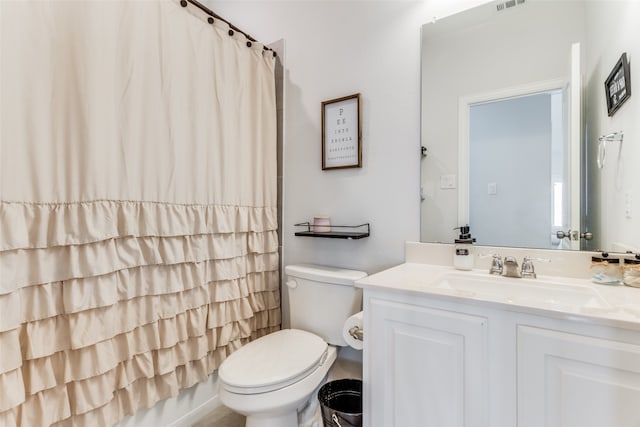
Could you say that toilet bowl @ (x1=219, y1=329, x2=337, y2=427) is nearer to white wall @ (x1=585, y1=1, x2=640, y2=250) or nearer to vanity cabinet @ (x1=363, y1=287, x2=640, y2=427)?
vanity cabinet @ (x1=363, y1=287, x2=640, y2=427)

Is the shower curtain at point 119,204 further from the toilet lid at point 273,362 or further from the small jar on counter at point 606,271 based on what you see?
the small jar on counter at point 606,271

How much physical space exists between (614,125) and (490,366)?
959mm

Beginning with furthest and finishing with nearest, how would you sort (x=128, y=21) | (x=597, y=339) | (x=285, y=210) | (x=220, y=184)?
(x=285, y=210) → (x=220, y=184) → (x=128, y=21) → (x=597, y=339)

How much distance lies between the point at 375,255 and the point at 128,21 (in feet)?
4.96

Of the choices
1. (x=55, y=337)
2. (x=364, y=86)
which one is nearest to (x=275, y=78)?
(x=364, y=86)

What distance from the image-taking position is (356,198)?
5.52 ft

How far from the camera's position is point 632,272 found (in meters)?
1.00

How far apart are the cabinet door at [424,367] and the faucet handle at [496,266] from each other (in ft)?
1.33

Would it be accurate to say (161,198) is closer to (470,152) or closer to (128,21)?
(128,21)

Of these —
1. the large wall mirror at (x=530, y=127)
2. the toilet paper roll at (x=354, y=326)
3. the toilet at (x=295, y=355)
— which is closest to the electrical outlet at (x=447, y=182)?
the large wall mirror at (x=530, y=127)

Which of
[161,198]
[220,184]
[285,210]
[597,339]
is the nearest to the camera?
[597,339]

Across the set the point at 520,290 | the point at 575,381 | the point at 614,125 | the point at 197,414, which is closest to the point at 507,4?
the point at 614,125

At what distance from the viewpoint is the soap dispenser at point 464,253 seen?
1.30 metres

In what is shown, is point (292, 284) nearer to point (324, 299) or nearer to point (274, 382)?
point (324, 299)
